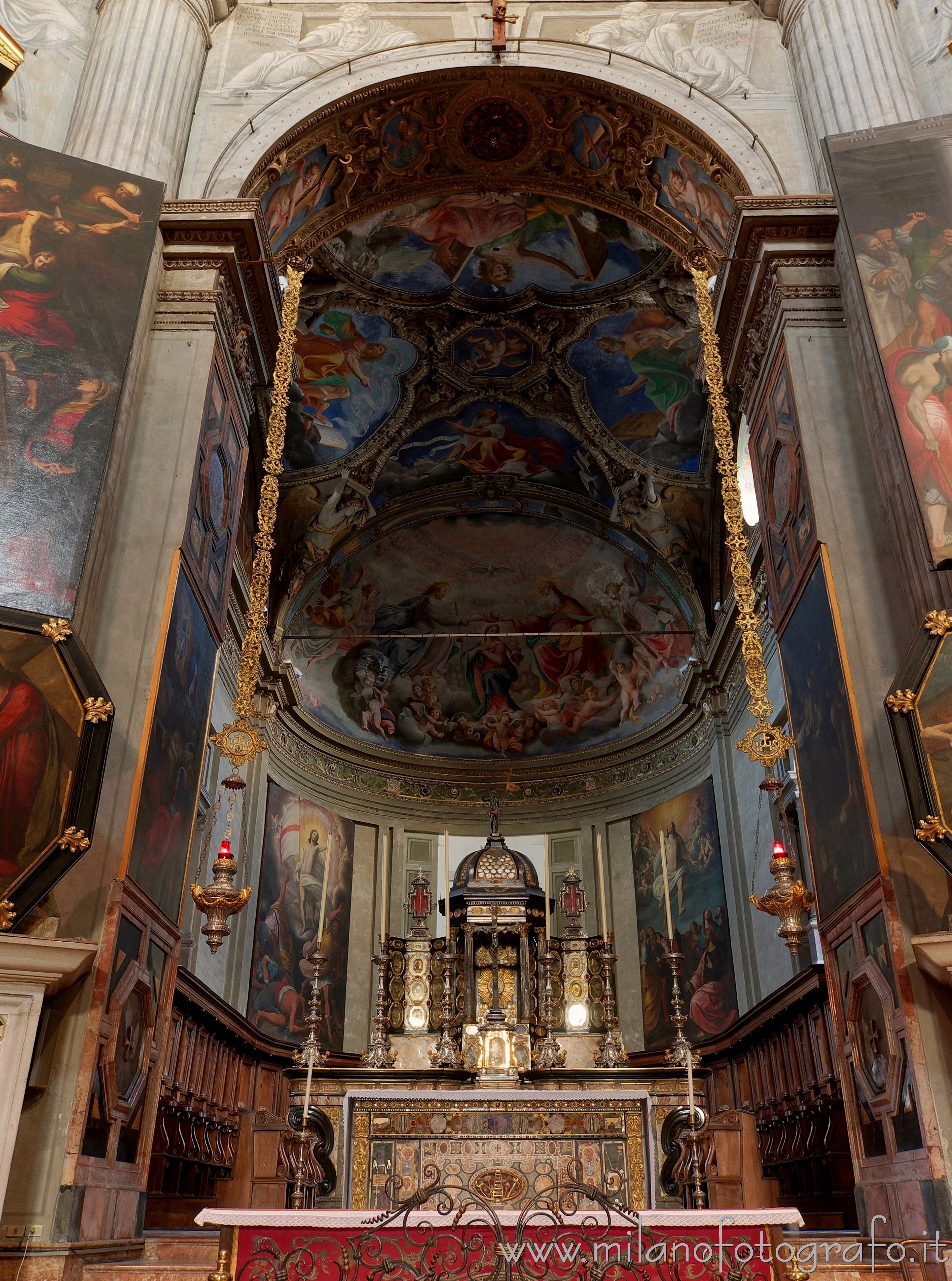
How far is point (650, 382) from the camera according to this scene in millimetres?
16750

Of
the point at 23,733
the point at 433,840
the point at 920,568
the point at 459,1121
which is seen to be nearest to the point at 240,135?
the point at 23,733

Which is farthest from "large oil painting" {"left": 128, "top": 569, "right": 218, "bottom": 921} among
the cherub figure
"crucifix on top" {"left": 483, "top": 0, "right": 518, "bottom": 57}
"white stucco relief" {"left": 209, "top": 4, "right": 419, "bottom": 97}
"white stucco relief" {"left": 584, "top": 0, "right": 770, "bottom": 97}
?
A: the cherub figure

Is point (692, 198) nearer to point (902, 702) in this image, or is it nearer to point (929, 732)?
point (902, 702)

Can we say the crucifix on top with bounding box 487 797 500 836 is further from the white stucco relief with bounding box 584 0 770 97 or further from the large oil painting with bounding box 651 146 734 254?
the white stucco relief with bounding box 584 0 770 97

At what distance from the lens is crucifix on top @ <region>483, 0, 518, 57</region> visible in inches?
443

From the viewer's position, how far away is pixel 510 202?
14.2 meters

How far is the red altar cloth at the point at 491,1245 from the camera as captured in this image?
5012 millimetres

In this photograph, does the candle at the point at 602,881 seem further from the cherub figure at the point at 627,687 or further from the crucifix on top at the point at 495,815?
the cherub figure at the point at 627,687

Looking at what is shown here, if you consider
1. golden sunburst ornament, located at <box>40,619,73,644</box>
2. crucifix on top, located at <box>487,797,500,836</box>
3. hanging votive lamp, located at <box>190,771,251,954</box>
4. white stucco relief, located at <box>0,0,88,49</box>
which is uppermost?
white stucco relief, located at <box>0,0,88,49</box>

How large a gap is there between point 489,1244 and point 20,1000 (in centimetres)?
295

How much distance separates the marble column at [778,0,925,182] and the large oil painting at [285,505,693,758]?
32.4 ft

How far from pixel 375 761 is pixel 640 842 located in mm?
5032

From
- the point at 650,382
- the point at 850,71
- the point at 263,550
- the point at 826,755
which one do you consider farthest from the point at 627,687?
the point at 263,550

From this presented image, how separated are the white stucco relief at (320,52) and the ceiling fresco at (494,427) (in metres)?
0.65
